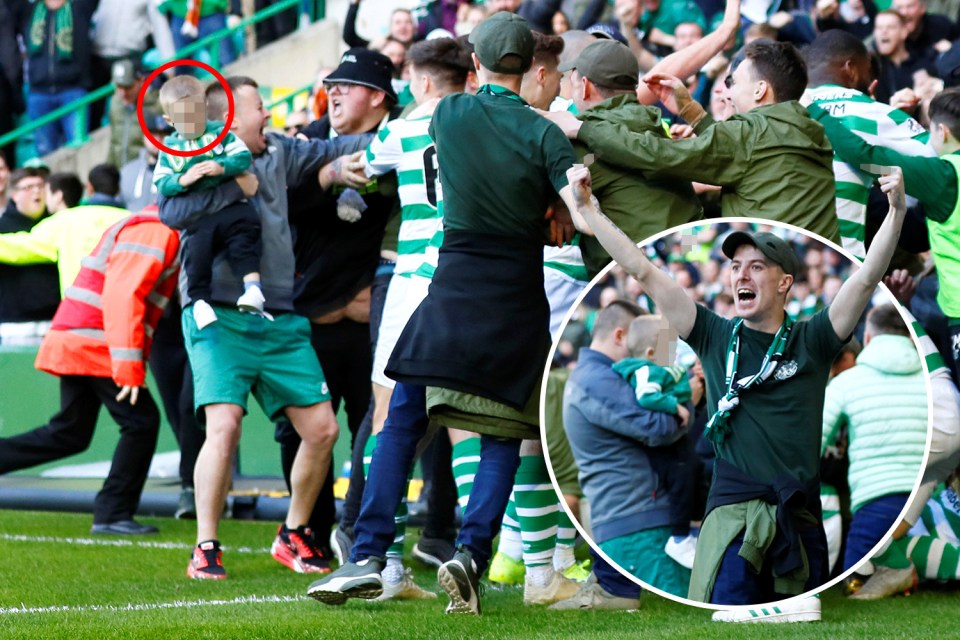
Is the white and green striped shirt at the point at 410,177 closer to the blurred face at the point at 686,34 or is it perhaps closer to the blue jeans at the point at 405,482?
the blue jeans at the point at 405,482

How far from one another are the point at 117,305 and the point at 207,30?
9.84 metres

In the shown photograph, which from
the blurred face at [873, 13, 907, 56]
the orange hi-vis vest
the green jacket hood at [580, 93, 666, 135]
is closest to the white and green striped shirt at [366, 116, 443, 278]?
the green jacket hood at [580, 93, 666, 135]

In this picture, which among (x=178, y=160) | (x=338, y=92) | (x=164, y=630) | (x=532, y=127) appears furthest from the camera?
(x=338, y=92)

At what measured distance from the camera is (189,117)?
6.85 meters

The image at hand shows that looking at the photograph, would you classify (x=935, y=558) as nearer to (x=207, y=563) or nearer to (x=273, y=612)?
(x=273, y=612)

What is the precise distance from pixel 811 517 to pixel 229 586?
2.51 m

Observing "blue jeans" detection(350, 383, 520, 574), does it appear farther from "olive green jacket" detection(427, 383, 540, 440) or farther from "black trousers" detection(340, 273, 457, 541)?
"black trousers" detection(340, 273, 457, 541)

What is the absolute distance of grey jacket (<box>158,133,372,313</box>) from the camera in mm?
6961

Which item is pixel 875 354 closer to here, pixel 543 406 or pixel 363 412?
pixel 543 406

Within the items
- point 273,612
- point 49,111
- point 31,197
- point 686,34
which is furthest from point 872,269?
point 49,111

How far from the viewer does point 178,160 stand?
6930 millimetres

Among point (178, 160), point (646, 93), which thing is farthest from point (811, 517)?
point (178, 160)

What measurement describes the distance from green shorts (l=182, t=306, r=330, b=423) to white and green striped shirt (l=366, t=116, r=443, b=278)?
0.63 meters

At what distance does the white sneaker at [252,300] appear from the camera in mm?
6758
